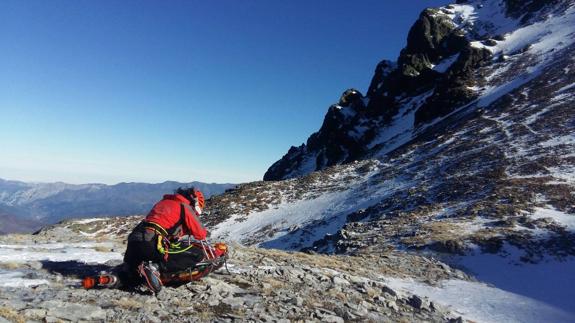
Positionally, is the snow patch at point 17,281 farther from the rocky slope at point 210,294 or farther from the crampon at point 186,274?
the crampon at point 186,274

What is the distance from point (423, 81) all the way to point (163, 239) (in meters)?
109

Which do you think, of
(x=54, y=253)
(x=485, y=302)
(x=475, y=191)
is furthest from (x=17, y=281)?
(x=475, y=191)

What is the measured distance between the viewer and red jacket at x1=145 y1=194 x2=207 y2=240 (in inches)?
394

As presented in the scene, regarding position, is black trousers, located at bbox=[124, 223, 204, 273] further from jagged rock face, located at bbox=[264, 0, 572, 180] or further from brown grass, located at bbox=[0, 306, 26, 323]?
jagged rock face, located at bbox=[264, 0, 572, 180]

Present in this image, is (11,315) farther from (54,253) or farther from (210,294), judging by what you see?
(54,253)

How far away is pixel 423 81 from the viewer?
10962cm

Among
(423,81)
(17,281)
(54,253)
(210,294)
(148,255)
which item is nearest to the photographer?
(148,255)

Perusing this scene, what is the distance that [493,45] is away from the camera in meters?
96.6

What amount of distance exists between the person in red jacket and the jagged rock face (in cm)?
7156

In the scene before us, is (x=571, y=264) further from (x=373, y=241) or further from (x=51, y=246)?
(x=51, y=246)

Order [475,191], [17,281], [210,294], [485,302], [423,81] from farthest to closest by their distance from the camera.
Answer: [423,81]
[475,191]
[485,302]
[210,294]
[17,281]

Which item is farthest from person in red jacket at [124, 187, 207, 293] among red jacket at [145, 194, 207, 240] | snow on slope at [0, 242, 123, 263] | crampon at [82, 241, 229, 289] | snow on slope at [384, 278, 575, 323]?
snow on slope at [384, 278, 575, 323]

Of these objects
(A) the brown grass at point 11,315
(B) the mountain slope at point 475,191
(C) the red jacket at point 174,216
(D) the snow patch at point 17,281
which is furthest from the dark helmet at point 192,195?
(B) the mountain slope at point 475,191

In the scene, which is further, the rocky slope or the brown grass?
the rocky slope
